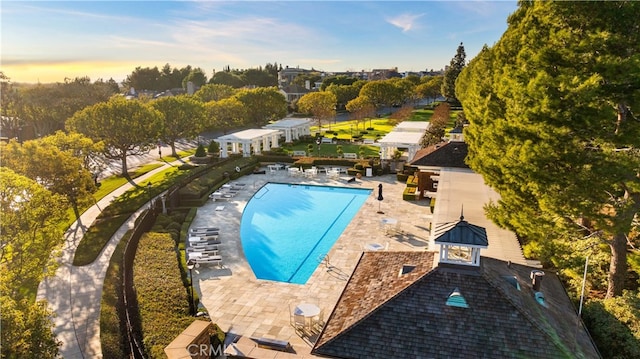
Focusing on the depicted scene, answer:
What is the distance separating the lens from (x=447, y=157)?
27234 millimetres

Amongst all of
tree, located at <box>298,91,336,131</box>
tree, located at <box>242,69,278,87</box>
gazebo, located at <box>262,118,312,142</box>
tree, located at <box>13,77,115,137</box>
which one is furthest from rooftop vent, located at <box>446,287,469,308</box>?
tree, located at <box>242,69,278,87</box>

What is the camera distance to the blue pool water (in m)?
21.0

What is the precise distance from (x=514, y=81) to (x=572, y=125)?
233 cm

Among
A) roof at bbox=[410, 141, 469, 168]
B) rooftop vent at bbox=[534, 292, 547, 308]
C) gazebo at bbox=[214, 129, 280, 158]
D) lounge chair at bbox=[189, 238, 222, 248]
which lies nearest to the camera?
rooftop vent at bbox=[534, 292, 547, 308]

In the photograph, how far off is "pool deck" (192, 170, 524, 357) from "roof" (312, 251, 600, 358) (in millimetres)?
2904

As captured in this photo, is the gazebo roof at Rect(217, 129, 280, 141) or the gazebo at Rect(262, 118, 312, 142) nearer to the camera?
the gazebo roof at Rect(217, 129, 280, 141)

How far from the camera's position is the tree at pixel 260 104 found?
201ft

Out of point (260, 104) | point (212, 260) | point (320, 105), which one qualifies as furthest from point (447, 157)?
point (260, 104)

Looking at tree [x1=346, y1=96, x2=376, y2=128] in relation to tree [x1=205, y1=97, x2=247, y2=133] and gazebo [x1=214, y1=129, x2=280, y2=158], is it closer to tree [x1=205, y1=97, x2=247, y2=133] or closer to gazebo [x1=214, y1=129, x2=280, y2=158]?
tree [x1=205, y1=97, x2=247, y2=133]

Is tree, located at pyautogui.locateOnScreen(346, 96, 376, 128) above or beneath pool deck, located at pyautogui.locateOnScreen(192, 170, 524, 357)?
above

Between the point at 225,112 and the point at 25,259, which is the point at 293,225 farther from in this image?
the point at 225,112

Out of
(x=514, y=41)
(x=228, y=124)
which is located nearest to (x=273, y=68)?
(x=228, y=124)

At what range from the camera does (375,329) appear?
1001 cm

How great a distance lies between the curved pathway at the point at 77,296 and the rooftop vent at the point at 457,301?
37.0ft
